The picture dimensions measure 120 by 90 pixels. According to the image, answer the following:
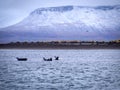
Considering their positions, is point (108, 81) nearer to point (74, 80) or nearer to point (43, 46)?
point (74, 80)

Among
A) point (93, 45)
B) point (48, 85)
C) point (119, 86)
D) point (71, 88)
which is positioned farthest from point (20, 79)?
point (93, 45)

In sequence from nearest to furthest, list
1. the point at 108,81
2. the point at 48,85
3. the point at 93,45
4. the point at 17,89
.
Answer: the point at 17,89 < the point at 48,85 < the point at 108,81 < the point at 93,45

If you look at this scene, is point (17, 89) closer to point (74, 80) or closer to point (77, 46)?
point (74, 80)

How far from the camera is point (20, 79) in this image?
38844 millimetres

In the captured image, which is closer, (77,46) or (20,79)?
(20,79)

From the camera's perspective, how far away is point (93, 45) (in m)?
148

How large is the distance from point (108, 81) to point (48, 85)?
6181mm

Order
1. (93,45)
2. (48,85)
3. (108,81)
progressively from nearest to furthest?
(48,85), (108,81), (93,45)

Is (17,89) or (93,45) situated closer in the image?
(17,89)

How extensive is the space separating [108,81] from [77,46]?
114963mm

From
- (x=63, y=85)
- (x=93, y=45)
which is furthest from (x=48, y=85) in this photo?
(x=93, y=45)

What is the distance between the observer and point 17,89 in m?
32.3

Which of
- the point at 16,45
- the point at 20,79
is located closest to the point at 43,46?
the point at 16,45

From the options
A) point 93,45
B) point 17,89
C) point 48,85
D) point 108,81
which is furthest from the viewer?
point 93,45
